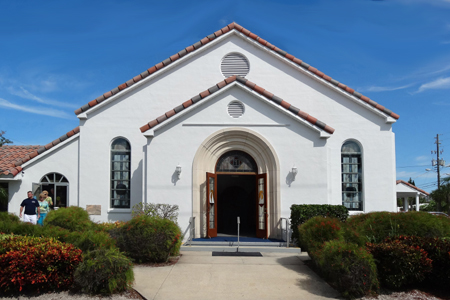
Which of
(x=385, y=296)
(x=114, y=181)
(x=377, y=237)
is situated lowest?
(x=385, y=296)

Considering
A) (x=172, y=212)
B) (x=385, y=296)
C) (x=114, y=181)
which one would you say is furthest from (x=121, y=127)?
(x=385, y=296)

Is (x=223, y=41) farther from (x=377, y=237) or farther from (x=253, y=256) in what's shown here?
(x=377, y=237)

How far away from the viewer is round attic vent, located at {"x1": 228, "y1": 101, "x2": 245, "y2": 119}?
15.3 meters

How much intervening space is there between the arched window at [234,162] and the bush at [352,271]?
7.27 metres

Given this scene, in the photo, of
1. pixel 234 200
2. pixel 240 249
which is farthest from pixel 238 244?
pixel 234 200

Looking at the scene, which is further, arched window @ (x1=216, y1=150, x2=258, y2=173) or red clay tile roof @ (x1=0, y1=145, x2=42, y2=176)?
red clay tile roof @ (x1=0, y1=145, x2=42, y2=176)

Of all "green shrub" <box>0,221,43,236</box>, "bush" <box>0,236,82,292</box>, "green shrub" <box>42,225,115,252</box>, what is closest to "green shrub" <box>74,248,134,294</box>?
"bush" <box>0,236,82,292</box>

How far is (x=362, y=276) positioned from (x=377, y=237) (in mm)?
2409

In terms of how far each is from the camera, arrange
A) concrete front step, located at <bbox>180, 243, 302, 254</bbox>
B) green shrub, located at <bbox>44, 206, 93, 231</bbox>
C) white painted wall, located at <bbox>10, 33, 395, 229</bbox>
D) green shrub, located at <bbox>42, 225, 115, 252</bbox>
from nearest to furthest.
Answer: green shrub, located at <bbox>42, 225, 115, 252</bbox>
concrete front step, located at <bbox>180, 243, 302, 254</bbox>
green shrub, located at <bbox>44, 206, 93, 231</bbox>
white painted wall, located at <bbox>10, 33, 395, 229</bbox>

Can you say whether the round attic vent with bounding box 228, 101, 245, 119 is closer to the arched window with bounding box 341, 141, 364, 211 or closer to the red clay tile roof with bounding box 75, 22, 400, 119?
the red clay tile roof with bounding box 75, 22, 400, 119

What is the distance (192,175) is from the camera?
49.1 ft

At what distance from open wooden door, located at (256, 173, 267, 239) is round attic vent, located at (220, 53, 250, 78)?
203 inches

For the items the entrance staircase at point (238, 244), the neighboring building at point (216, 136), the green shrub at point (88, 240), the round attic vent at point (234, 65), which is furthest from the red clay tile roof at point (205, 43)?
the green shrub at point (88, 240)

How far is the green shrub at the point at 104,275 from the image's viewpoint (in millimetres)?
8352
